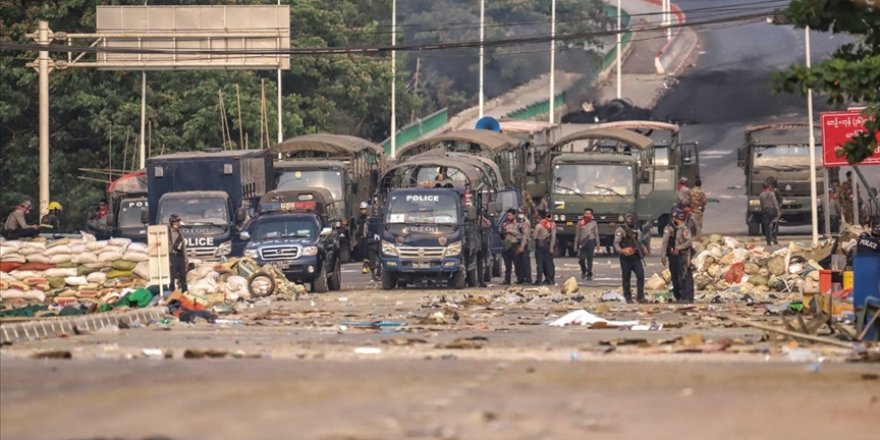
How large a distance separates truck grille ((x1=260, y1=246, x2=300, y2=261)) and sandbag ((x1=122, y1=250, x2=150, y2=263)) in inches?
161

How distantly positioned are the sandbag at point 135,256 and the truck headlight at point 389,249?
5553mm

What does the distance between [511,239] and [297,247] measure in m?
4.87

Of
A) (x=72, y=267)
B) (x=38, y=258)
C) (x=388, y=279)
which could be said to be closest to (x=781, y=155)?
(x=388, y=279)

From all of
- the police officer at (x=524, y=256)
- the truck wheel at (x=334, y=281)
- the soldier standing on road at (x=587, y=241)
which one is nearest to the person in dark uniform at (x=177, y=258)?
the truck wheel at (x=334, y=281)

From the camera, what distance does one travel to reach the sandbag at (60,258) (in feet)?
108

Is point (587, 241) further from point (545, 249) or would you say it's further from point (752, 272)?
point (752, 272)

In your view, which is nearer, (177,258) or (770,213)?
(177,258)

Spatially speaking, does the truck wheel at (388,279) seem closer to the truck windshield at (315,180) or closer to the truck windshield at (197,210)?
the truck windshield at (197,210)

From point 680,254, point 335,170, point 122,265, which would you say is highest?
point 335,170

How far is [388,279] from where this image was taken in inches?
1460

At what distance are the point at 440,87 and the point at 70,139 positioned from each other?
42649 millimetres

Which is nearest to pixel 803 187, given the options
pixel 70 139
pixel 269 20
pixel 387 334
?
pixel 269 20

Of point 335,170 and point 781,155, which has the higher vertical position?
point 781,155

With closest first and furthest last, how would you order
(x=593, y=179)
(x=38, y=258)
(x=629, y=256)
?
(x=629, y=256) → (x=38, y=258) → (x=593, y=179)
